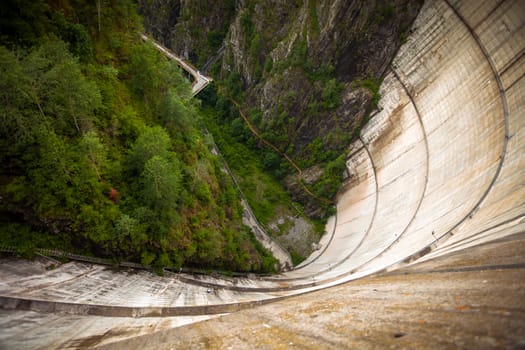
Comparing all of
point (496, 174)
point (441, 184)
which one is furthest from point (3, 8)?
point (441, 184)

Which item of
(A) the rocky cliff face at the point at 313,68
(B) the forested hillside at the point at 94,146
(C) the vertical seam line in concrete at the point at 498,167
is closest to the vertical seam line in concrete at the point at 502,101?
(C) the vertical seam line in concrete at the point at 498,167

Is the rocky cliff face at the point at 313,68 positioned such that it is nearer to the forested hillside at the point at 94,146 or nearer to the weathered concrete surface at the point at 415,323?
the forested hillside at the point at 94,146

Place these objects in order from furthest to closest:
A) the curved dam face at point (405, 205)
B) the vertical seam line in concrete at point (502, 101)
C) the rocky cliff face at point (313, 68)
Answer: the rocky cliff face at point (313, 68) → the vertical seam line in concrete at point (502, 101) → the curved dam face at point (405, 205)

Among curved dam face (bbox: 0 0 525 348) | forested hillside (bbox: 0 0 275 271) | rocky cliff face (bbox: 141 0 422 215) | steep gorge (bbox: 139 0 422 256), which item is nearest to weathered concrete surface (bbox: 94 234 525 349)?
curved dam face (bbox: 0 0 525 348)

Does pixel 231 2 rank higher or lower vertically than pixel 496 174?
higher

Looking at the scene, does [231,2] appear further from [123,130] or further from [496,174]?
[496,174]

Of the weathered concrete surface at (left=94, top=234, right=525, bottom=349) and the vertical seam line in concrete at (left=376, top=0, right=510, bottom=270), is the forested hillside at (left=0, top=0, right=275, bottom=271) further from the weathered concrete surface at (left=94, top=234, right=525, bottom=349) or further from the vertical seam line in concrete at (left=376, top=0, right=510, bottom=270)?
the vertical seam line in concrete at (left=376, top=0, right=510, bottom=270)
